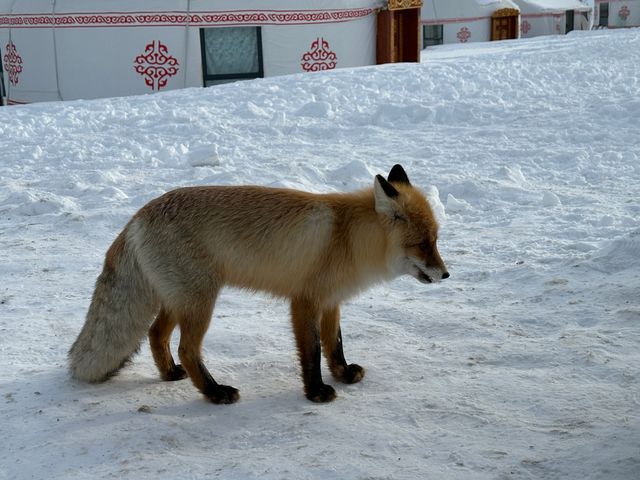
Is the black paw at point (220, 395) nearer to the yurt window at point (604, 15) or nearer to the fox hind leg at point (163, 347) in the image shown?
the fox hind leg at point (163, 347)

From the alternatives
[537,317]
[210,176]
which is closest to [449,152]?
[210,176]

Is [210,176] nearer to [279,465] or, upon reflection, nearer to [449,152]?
[449,152]

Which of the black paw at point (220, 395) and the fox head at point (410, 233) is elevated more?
the fox head at point (410, 233)

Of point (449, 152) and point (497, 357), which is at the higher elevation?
point (449, 152)

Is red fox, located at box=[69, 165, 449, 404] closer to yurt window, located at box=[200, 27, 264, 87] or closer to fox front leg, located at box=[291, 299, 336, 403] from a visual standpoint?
fox front leg, located at box=[291, 299, 336, 403]

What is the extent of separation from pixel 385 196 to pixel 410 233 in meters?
0.21

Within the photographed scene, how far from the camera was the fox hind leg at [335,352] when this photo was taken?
3.74m

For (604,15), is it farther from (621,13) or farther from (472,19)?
(472,19)

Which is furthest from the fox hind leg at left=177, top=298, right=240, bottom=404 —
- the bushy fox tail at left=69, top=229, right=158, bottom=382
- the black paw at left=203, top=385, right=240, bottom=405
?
the bushy fox tail at left=69, top=229, right=158, bottom=382

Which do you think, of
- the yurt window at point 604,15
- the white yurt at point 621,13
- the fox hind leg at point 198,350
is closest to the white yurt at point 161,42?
the fox hind leg at point 198,350

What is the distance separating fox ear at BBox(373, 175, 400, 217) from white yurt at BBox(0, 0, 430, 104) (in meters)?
12.7

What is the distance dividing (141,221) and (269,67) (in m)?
13.0

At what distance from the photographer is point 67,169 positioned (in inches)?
334

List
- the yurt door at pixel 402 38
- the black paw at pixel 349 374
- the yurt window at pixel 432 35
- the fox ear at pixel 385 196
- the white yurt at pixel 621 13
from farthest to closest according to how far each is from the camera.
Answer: the white yurt at pixel 621 13 < the yurt window at pixel 432 35 < the yurt door at pixel 402 38 < the black paw at pixel 349 374 < the fox ear at pixel 385 196
